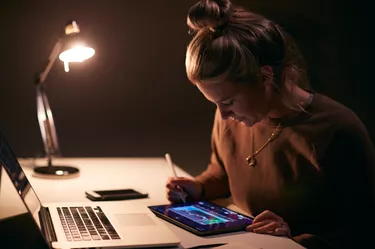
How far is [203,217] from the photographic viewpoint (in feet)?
3.96

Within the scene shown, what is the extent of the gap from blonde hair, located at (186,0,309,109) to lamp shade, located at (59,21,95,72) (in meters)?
0.45

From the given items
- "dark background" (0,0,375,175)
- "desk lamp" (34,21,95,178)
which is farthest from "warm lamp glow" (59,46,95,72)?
"dark background" (0,0,375,175)

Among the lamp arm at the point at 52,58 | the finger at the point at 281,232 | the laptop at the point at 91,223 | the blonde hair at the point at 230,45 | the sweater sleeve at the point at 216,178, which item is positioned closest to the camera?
the laptop at the point at 91,223

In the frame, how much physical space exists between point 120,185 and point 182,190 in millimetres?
284

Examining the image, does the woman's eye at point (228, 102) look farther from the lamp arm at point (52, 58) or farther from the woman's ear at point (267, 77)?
the lamp arm at point (52, 58)

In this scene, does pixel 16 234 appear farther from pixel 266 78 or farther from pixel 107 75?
pixel 107 75

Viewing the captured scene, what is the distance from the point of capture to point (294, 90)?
1370mm

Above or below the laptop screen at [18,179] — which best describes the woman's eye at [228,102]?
above

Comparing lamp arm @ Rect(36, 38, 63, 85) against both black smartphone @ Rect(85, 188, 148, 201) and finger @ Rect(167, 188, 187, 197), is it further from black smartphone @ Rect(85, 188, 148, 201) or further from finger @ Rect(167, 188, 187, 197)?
finger @ Rect(167, 188, 187, 197)

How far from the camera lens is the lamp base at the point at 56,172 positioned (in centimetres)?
168

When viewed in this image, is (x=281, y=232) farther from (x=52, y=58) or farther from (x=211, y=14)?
(x=52, y=58)

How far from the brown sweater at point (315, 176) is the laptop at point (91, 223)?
13.6 inches

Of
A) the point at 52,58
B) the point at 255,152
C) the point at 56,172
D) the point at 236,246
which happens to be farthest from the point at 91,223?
the point at 52,58

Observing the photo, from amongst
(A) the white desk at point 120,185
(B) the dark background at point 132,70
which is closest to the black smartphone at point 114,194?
(A) the white desk at point 120,185
